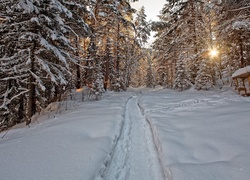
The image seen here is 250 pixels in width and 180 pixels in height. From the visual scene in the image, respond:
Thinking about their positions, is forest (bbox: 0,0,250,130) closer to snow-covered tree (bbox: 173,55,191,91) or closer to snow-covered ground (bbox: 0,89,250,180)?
snow-covered tree (bbox: 173,55,191,91)

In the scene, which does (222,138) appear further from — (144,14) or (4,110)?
(144,14)

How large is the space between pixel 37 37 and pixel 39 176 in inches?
265

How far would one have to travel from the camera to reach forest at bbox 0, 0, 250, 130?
25.4 ft

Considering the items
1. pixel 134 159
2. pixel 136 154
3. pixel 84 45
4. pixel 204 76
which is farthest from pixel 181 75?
pixel 134 159

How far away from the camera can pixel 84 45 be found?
21469 mm

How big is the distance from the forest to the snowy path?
4474mm

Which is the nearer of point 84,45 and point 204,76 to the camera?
point 204,76

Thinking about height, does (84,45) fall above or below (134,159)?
above

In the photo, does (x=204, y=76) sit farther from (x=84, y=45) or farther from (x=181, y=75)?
(x=84, y=45)

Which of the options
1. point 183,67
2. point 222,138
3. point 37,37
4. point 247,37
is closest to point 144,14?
point 183,67

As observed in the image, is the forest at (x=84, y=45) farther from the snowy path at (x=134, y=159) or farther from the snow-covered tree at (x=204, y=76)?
the snowy path at (x=134, y=159)

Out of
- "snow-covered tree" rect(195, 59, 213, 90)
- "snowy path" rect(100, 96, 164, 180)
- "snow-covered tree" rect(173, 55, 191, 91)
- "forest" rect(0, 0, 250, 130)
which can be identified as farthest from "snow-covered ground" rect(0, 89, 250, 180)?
"snow-covered tree" rect(173, 55, 191, 91)

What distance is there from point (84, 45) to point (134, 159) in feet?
65.2

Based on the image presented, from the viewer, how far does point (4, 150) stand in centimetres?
397
